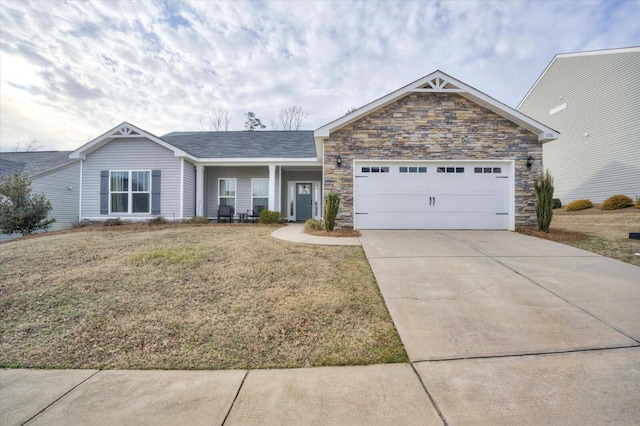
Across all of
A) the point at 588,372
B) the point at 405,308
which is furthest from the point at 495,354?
the point at 405,308

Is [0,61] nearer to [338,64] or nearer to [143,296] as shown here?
[143,296]

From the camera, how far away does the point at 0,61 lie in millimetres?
8914

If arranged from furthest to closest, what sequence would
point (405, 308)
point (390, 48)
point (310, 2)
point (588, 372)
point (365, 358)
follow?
point (390, 48)
point (310, 2)
point (405, 308)
point (365, 358)
point (588, 372)

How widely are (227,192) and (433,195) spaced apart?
968cm

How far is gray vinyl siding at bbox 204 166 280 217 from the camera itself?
13.7m

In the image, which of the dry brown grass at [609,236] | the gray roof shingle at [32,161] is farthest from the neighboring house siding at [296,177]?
the gray roof shingle at [32,161]

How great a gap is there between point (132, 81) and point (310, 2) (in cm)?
964

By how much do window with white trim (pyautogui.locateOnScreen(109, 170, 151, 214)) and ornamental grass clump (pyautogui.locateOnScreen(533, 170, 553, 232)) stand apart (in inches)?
579

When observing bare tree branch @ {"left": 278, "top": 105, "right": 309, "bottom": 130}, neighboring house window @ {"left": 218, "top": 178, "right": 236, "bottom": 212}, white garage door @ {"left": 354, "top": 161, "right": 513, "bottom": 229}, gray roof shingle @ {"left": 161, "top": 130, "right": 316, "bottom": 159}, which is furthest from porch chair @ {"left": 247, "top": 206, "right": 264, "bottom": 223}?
bare tree branch @ {"left": 278, "top": 105, "right": 309, "bottom": 130}

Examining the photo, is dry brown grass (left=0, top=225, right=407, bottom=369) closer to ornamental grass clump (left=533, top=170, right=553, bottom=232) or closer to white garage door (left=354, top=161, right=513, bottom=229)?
white garage door (left=354, top=161, right=513, bottom=229)

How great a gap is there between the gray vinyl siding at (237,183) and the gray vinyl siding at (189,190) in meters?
0.90

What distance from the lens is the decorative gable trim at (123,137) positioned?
11.4m

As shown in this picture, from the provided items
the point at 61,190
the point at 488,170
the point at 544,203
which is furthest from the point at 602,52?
the point at 61,190

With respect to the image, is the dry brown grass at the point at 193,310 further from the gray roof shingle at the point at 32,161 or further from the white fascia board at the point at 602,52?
the white fascia board at the point at 602,52
